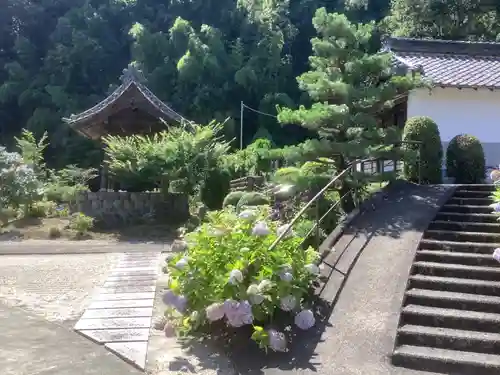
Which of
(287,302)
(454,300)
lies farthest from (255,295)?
(454,300)

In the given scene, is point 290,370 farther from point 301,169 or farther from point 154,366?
point 301,169

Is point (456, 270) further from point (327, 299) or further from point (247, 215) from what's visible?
point (247, 215)

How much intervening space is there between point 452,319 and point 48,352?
4146 mm

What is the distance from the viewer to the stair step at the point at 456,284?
6730 millimetres

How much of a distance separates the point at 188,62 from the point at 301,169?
66.2 feet

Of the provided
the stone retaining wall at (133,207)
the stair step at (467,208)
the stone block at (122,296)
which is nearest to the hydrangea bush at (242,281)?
the stone block at (122,296)

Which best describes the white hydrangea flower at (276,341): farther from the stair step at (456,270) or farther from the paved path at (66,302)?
the stair step at (456,270)

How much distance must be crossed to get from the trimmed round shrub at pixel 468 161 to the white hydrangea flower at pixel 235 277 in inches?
323

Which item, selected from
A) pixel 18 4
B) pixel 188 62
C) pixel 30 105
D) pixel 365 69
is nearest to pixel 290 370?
pixel 365 69

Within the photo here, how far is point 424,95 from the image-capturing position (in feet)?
48.3

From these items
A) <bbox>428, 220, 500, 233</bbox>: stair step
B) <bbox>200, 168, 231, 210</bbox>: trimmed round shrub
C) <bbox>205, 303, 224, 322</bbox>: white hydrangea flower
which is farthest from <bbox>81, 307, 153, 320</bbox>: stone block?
<bbox>200, 168, 231, 210</bbox>: trimmed round shrub

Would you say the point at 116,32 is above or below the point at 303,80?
above

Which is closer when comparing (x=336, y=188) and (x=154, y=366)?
(x=154, y=366)

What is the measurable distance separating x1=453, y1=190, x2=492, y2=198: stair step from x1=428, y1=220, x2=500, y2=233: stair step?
1.29 m
